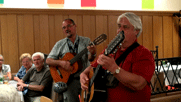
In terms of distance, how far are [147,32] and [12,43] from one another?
4.01 metres

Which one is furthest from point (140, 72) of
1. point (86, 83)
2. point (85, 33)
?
point (85, 33)

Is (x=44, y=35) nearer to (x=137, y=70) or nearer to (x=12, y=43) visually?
(x=12, y=43)

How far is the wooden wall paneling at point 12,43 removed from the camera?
5176 millimetres

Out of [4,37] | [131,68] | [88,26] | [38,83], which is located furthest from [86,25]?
[131,68]

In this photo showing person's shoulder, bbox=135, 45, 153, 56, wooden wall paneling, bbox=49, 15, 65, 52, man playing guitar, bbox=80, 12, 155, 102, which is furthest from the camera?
wooden wall paneling, bbox=49, 15, 65, 52

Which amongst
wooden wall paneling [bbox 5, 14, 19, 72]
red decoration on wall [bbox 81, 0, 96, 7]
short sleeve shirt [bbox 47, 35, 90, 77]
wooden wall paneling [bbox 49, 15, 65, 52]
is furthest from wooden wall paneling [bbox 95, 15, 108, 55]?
short sleeve shirt [bbox 47, 35, 90, 77]

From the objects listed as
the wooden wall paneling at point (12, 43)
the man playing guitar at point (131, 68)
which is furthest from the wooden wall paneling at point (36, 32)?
the man playing guitar at point (131, 68)

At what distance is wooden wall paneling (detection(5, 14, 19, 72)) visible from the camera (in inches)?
204

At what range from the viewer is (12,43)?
5.20m

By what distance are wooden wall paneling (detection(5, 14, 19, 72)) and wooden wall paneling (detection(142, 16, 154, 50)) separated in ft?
12.4

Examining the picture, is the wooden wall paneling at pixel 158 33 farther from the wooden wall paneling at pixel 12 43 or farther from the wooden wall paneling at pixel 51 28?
the wooden wall paneling at pixel 12 43

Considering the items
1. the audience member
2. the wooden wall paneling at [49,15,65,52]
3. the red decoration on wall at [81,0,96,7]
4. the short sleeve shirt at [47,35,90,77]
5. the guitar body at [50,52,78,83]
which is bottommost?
the audience member

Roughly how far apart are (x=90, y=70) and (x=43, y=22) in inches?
157

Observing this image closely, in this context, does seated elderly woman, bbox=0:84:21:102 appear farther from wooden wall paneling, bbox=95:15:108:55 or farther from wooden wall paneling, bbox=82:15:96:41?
wooden wall paneling, bbox=95:15:108:55
